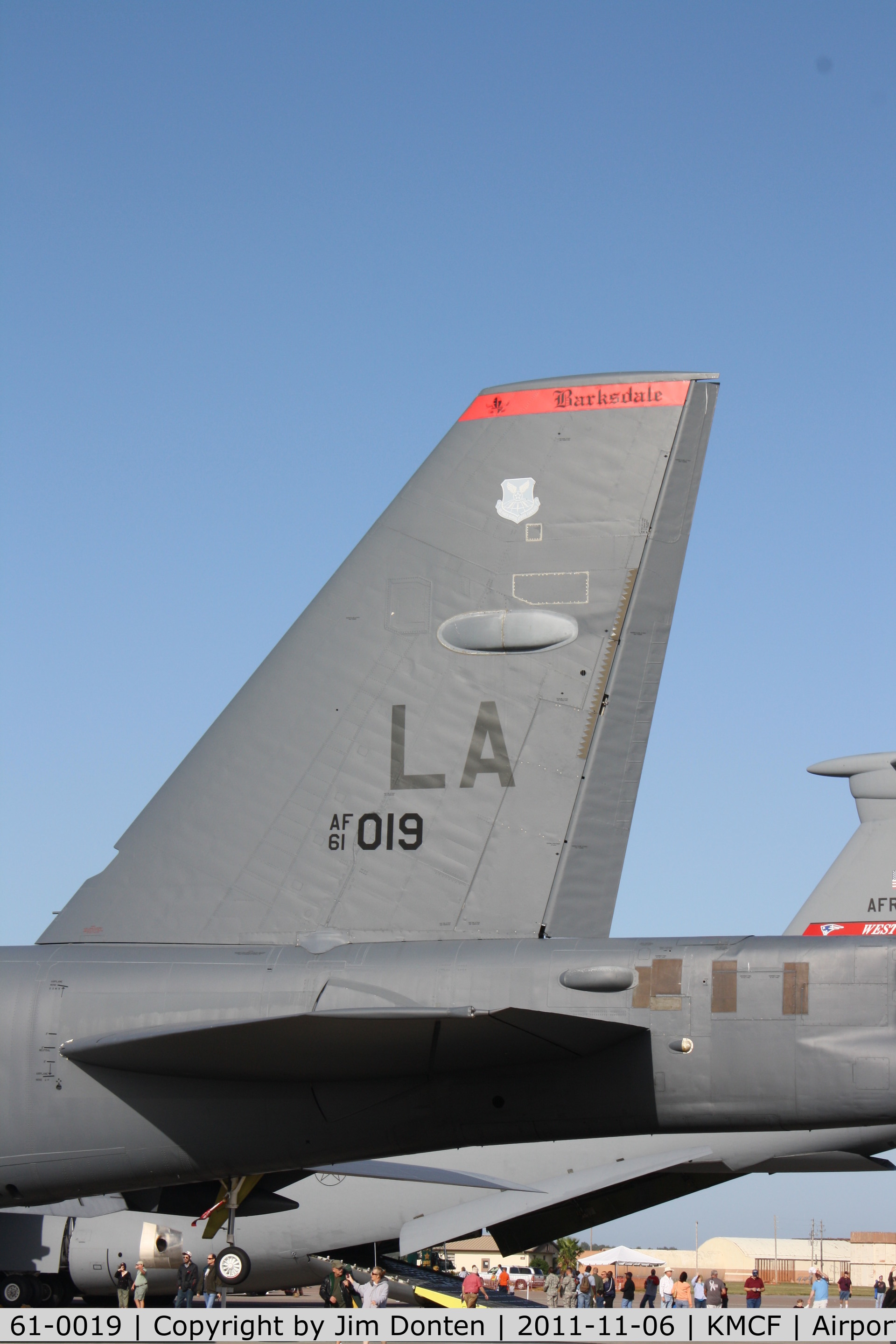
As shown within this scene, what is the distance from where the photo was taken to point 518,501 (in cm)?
813

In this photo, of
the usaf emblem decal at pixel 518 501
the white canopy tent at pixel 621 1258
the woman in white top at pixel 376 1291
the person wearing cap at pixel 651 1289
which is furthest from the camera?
the white canopy tent at pixel 621 1258

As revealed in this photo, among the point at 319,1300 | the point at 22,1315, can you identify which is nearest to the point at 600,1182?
the point at 22,1315

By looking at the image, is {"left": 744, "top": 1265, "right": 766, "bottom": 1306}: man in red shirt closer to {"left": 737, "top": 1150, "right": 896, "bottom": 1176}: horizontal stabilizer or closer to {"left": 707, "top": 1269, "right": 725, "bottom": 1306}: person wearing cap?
{"left": 707, "top": 1269, "right": 725, "bottom": 1306}: person wearing cap

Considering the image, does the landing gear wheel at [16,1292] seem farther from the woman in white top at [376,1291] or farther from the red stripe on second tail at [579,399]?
the red stripe on second tail at [579,399]

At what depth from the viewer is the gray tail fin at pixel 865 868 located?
23.2 metres

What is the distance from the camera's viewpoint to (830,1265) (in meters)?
76.8

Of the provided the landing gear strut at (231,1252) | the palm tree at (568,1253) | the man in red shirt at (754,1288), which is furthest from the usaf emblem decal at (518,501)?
the palm tree at (568,1253)

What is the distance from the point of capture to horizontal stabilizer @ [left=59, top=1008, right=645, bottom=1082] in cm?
624

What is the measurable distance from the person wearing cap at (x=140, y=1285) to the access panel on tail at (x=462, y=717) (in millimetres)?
15306

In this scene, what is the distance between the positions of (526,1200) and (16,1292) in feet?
29.7

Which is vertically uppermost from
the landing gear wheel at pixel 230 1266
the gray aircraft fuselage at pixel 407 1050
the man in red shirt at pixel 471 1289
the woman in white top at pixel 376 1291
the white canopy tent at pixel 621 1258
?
the gray aircraft fuselage at pixel 407 1050

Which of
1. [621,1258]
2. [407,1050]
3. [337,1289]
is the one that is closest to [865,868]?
[337,1289]
